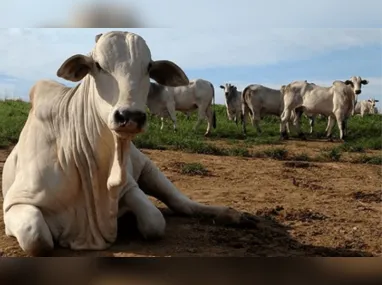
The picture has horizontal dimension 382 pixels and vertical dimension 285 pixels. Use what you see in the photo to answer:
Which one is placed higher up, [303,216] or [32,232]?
[32,232]

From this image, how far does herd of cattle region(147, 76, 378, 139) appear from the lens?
46.5ft

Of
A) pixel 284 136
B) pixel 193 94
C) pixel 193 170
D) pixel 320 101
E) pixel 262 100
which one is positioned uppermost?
pixel 193 94

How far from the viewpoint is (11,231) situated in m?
3.26

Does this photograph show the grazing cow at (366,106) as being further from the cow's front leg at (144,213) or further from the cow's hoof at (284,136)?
the cow's front leg at (144,213)

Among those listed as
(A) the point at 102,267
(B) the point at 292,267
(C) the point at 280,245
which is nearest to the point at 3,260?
(A) the point at 102,267

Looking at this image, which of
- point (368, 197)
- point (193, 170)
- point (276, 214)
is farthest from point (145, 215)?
point (193, 170)

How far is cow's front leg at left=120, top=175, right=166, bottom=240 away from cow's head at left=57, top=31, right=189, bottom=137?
76 cm

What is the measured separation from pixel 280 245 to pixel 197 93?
12.2 m

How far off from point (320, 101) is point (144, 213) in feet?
38.2

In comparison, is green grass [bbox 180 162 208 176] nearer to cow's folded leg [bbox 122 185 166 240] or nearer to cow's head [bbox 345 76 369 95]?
cow's folded leg [bbox 122 185 166 240]

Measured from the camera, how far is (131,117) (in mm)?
2656

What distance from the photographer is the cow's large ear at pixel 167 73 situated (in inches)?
125

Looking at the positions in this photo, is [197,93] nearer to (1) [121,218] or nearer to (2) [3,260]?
(1) [121,218]

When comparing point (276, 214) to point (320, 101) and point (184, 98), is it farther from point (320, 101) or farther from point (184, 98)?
point (184, 98)
